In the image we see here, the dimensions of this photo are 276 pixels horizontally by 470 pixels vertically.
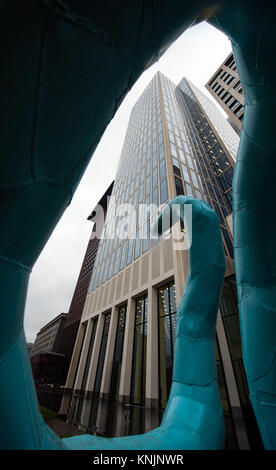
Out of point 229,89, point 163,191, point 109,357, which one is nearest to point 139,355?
point 109,357

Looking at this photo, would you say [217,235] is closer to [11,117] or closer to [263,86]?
[263,86]

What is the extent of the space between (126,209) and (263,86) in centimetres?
1992

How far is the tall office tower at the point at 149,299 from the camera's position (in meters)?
10.4

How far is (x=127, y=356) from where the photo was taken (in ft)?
42.9

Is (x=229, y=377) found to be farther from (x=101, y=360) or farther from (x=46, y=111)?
(x=46, y=111)

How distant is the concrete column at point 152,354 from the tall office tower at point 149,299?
4 cm

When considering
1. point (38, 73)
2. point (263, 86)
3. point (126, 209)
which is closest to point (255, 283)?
point (263, 86)

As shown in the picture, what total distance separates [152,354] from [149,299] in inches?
114

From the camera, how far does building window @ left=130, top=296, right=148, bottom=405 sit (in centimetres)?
→ 1191

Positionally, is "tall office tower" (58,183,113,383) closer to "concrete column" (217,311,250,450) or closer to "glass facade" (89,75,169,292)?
"glass facade" (89,75,169,292)

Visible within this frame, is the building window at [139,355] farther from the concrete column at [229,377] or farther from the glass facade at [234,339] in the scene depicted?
the glass facade at [234,339]

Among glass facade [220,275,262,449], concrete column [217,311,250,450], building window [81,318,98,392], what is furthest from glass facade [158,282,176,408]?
building window [81,318,98,392]

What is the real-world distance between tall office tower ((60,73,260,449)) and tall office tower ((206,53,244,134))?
6.40 metres

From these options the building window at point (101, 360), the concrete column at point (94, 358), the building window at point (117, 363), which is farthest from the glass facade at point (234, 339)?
the concrete column at point (94, 358)
